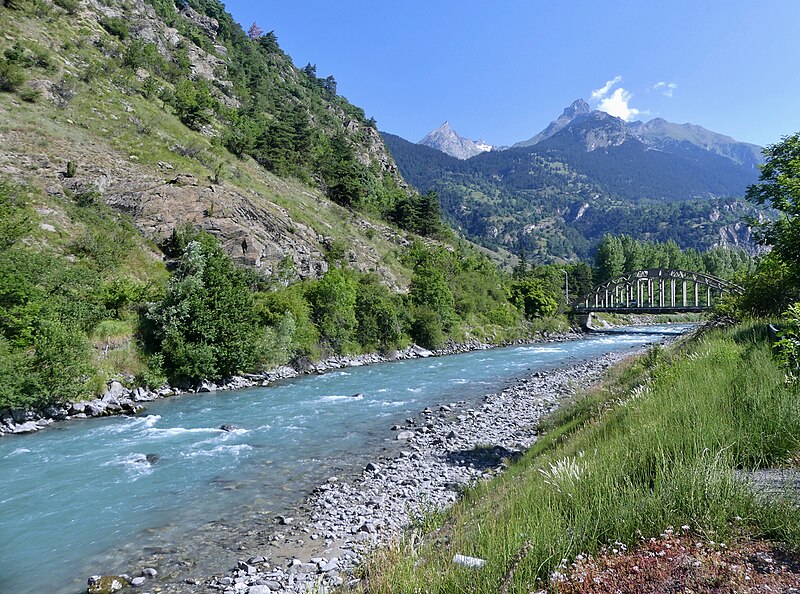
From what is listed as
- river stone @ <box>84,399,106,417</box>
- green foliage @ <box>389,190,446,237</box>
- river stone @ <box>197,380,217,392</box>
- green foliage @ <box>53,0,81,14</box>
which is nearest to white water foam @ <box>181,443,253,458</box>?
river stone @ <box>84,399,106,417</box>

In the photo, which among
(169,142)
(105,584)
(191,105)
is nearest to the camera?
(105,584)

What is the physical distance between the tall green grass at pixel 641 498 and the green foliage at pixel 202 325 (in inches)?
899

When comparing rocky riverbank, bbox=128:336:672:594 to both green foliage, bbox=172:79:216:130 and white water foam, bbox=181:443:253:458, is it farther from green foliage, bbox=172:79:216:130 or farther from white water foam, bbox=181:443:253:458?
green foliage, bbox=172:79:216:130

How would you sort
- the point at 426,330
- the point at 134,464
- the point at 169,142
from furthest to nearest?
the point at 169,142 → the point at 426,330 → the point at 134,464

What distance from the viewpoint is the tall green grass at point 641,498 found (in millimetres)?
4078

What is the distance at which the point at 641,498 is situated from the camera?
4.57m

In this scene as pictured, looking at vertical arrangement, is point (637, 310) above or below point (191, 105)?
below

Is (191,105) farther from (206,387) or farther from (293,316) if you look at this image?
(206,387)

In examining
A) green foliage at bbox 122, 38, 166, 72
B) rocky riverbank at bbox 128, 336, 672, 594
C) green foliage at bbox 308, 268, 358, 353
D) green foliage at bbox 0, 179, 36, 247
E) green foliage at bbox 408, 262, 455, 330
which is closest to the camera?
rocky riverbank at bbox 128, 336, 672, 594

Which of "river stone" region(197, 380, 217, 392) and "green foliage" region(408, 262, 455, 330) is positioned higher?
"green foliage" region(408, 262, 455, 330)

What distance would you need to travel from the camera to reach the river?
30.2ft

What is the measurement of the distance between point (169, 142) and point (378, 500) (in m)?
49.8

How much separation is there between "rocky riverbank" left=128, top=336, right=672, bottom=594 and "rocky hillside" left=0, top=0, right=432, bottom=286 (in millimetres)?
28655

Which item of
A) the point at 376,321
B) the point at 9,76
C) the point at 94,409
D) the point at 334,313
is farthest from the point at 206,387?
the point at 9,76
